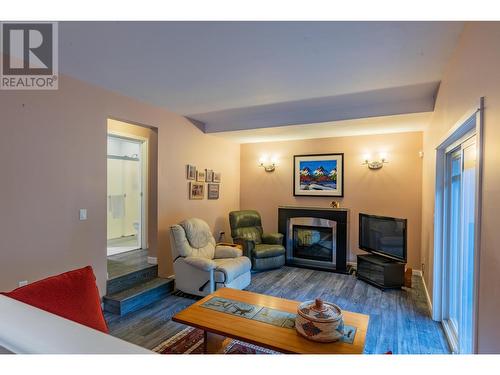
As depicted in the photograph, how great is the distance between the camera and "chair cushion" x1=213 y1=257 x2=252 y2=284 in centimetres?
333

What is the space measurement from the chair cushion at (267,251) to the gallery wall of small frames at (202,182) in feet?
4.27

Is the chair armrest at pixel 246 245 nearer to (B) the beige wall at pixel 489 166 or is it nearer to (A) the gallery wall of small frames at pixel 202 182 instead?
(A) the gallery wall of small frames at pixel 202 182

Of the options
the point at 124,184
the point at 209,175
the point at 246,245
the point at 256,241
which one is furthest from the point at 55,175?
the point at 256,241

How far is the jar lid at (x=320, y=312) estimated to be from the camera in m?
1.74

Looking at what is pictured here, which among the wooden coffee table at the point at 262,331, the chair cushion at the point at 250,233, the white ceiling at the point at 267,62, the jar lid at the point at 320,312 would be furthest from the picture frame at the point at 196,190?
the jar lid at the point at 320,312

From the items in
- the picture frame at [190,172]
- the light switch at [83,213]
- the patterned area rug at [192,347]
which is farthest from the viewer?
the picture frame at [190,172]

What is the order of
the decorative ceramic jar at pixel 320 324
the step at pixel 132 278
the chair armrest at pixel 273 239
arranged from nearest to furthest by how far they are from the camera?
1. the decorative ceramic jar at pixel 320 324
2. the step at pixel 132 278
3. the chair armrest at pixel 273 239

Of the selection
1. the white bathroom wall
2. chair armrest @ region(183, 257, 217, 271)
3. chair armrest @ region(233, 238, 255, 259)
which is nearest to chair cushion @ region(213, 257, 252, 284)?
chair armrest @ region(183, 257, 217, 271)

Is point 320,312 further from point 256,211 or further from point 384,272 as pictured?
point 256,211

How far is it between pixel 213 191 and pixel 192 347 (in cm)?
296

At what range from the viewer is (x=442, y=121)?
2562 millimetres

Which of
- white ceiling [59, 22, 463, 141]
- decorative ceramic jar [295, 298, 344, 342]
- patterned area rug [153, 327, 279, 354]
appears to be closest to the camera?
decorative ceramic jar [295, 298, 344, 342]

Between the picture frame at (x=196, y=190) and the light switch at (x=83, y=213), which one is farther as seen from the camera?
the picture frame at (x=196, y=190)

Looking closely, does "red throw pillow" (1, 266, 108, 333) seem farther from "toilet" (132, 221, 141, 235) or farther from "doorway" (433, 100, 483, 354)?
"toilet" (132, 221, 141, 235)
